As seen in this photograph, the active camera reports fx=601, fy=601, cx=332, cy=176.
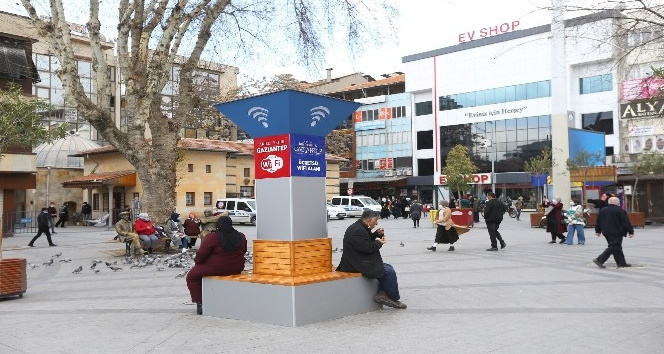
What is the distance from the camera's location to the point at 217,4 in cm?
1709

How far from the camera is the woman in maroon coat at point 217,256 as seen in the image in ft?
26.5

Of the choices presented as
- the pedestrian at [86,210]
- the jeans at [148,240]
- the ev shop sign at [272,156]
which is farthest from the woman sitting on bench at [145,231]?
the pedestrian at [86,210]

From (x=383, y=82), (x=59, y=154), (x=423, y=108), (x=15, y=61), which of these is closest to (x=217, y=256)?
(x=15, y=61)

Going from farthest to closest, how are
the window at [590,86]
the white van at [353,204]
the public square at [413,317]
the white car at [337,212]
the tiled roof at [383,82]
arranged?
the tiled roof at [383,82], the window at [590,86], the white van at [353,204], the white car at [337,212], the public square at [413,317]

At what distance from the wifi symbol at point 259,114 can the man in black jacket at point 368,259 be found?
187 centimetres

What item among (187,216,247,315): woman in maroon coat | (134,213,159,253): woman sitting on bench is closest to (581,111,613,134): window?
(134,213,159,253): woman sitting on bench

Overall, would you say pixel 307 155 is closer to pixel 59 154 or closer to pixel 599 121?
pixel 59 154

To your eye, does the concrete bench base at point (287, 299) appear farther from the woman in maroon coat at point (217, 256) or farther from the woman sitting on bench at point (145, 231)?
the woman sitting on bench at point (145, 231)

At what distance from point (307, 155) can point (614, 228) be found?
7.64m

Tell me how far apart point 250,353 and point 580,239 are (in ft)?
51.1

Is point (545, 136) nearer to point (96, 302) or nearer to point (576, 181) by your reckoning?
point (576, 181)

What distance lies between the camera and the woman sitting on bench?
1688 cm

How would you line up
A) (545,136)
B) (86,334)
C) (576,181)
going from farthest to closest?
(545,136), (576,181), (86,334)

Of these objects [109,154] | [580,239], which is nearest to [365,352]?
[580,239]
